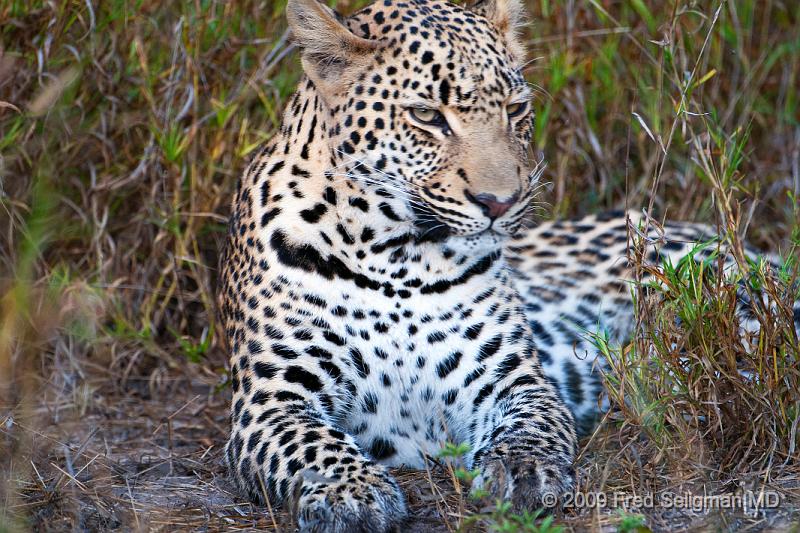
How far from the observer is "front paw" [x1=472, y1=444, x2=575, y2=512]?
3.86 m

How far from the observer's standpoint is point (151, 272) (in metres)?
6.40

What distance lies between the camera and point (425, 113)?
14.1ft

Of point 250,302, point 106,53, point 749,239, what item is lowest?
point 749,239

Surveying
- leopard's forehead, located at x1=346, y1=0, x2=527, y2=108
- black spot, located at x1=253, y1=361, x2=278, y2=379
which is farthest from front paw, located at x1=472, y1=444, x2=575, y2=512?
leopard's forehead, located at x1=346, y1=0, x2=527, y2=108

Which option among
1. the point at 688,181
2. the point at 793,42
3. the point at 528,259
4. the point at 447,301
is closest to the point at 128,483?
the point at 447,301

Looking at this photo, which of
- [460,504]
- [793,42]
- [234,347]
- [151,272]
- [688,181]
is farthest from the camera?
[793,42]

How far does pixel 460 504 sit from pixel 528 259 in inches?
96.4

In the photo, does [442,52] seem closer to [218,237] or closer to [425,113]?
[425,113]

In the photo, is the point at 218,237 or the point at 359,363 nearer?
the point at 359,363

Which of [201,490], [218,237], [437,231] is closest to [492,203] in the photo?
[437,231]

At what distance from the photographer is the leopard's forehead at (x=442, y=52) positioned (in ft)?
14.1

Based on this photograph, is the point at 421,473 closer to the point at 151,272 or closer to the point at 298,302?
the point at 298,302

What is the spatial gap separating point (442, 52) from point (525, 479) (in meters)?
1.65

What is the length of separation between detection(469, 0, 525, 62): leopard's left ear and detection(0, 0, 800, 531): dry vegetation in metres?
0.61
